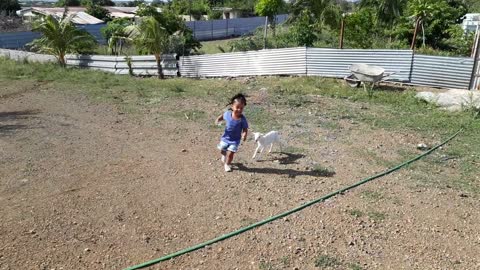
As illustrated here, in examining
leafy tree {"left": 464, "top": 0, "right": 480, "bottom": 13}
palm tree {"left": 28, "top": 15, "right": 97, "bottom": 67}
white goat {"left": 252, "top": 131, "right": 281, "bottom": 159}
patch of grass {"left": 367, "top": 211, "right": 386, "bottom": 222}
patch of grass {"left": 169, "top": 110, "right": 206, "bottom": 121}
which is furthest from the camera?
leafy tree {"left": 464, "top": 0, "right": 480, "bottom": 13}

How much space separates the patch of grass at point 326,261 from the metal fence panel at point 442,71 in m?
8.70

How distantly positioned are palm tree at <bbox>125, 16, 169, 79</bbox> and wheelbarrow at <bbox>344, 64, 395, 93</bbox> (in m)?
6.39

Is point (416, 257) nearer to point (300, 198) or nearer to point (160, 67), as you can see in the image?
point (300, 198)

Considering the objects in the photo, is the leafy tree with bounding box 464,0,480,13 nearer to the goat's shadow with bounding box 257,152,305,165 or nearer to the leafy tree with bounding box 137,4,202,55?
the leafy tree with bounding box 137,4,202,55

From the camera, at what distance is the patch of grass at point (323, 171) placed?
549cm

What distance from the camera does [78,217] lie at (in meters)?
4.29

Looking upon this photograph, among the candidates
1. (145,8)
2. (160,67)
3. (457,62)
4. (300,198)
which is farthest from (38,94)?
(457,62)

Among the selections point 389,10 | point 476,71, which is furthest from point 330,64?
point 389,10

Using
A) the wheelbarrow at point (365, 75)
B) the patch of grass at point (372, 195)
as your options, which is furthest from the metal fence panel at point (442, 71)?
the patch of grass at point (372, 195)

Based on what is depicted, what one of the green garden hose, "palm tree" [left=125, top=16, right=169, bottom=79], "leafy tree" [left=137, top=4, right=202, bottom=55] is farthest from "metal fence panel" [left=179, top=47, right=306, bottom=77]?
the green garden hose

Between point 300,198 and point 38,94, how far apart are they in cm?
921

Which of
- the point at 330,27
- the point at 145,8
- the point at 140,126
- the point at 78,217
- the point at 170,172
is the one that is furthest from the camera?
the point at 330,27

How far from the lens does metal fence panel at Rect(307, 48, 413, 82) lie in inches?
438

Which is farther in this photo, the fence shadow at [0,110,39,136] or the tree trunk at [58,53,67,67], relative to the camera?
the tree trunk at [58,53,67,67]
